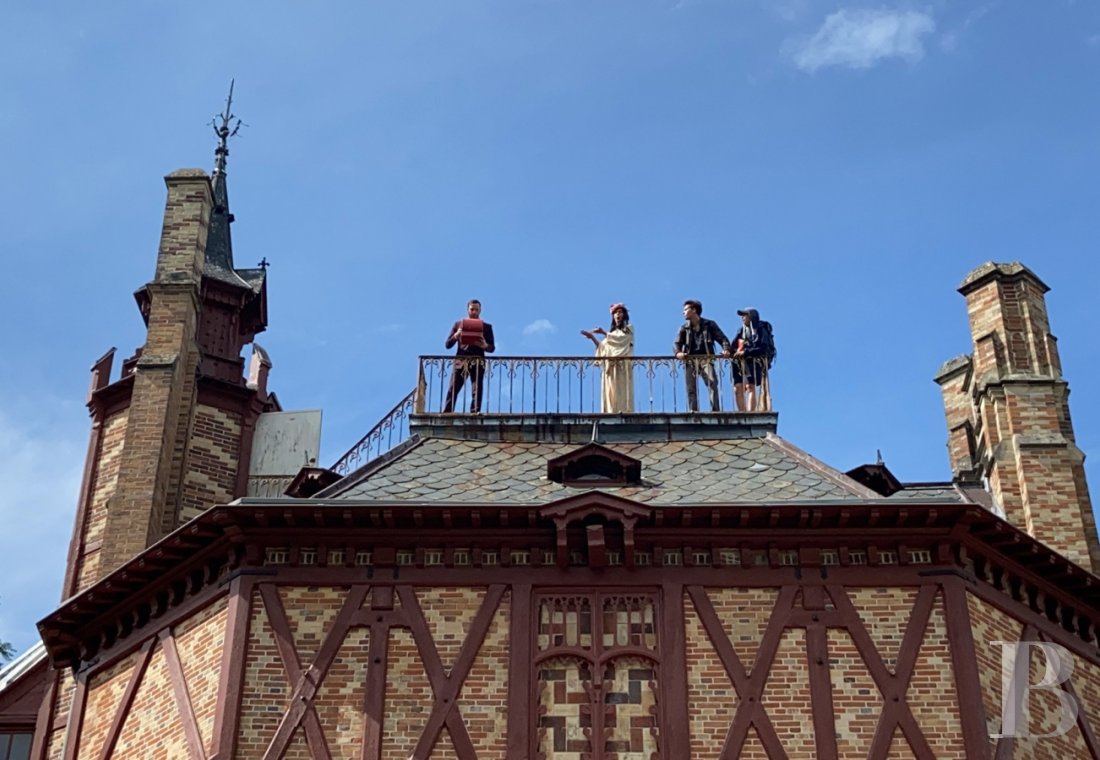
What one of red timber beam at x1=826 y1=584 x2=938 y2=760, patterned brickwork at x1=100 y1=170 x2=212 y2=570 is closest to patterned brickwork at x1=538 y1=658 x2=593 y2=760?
red timber beam at x1=826 y1=584 x2=938 y2=760

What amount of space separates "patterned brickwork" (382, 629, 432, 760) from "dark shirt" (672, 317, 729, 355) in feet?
19.5

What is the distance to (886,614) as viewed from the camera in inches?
608

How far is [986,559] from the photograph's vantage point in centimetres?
1608

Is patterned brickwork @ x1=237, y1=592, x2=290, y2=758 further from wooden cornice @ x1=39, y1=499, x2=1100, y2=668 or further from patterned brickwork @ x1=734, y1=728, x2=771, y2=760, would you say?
patterned brickwork @ x1=734, y1=728, x2=771, y2=760

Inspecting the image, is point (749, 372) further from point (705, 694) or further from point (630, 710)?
point (630, 710)

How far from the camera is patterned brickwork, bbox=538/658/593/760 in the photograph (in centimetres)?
1473

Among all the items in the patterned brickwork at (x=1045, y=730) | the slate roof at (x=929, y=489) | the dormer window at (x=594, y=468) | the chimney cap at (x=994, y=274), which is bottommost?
the patterned brickwork at (x=1045, y=730)

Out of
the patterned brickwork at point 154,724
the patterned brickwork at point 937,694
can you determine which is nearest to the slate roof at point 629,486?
the patterned brickwork at point 937,694

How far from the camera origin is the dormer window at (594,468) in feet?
55.6

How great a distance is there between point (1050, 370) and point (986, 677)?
310 inches

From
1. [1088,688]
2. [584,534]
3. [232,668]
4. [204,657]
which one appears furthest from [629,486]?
[1088,688]

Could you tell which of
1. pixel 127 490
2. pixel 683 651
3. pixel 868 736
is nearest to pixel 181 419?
pixel 127 490

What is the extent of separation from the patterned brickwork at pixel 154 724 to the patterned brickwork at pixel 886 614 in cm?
666

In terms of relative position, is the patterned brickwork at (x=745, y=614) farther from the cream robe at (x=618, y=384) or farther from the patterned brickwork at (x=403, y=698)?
the cream robe at (x=618, y=384)
